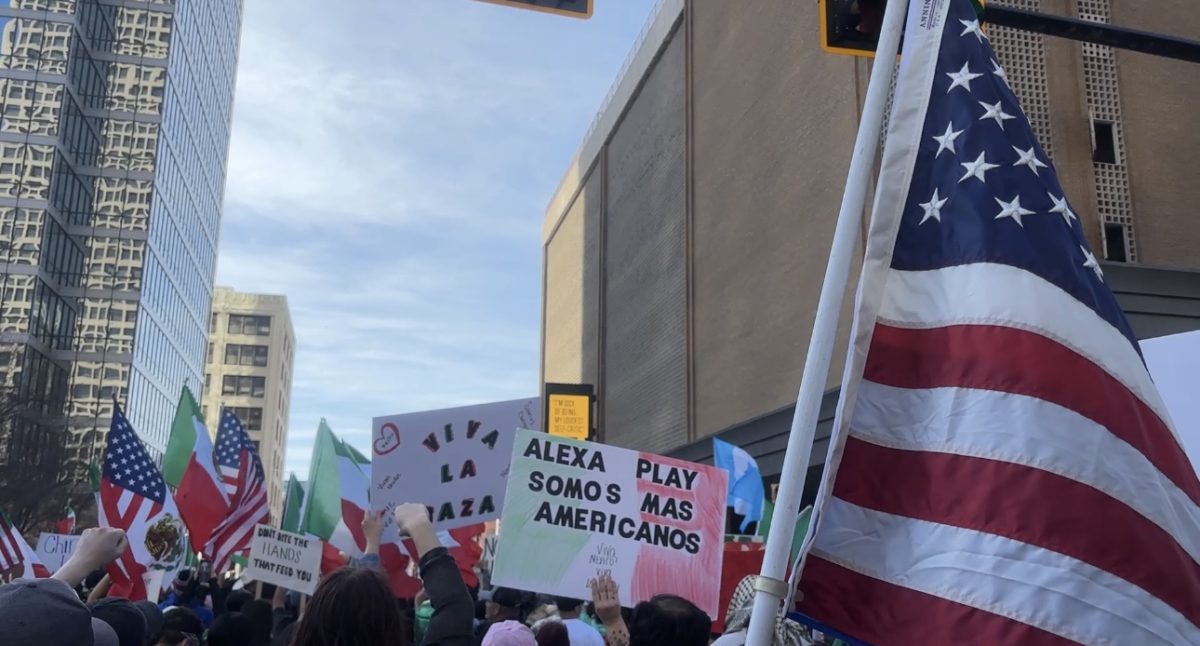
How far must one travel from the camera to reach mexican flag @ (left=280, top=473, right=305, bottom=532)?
13869mm

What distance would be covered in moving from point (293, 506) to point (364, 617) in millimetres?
12166

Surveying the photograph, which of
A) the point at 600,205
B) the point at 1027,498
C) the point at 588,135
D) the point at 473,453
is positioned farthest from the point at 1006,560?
the point at 588,135

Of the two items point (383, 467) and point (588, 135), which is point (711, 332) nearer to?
point (588, 135)

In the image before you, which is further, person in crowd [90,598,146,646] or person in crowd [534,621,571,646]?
person in crowd [534,621,571,646]

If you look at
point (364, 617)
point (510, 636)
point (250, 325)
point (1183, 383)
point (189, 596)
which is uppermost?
point (250, 325)

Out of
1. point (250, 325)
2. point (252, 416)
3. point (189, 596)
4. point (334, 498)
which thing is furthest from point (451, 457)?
point (250, 325)

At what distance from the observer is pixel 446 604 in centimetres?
355

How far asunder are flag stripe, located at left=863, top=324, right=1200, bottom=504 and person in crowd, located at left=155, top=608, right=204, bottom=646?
3.75m

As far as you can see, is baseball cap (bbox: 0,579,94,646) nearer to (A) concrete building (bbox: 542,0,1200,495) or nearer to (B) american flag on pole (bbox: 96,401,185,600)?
(B) american flag on pole (bbox: 96,401,185,600)

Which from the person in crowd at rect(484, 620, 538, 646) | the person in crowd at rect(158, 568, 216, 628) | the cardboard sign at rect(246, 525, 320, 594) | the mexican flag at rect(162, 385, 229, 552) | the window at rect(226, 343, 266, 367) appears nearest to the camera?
the person in crowd at rect(484, 620, 538, 646)

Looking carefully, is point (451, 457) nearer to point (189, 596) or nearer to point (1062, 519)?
point (189, 596)

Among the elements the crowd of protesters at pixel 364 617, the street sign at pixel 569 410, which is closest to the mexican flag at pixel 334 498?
the crowd of protesters at pixel 364 617

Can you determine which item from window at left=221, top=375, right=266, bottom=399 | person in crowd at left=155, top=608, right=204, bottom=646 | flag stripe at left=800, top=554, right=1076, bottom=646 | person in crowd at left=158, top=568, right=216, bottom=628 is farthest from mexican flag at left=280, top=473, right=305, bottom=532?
window at left=221, top=375, right=266, bottom=399

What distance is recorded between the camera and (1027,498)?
3.10 m
